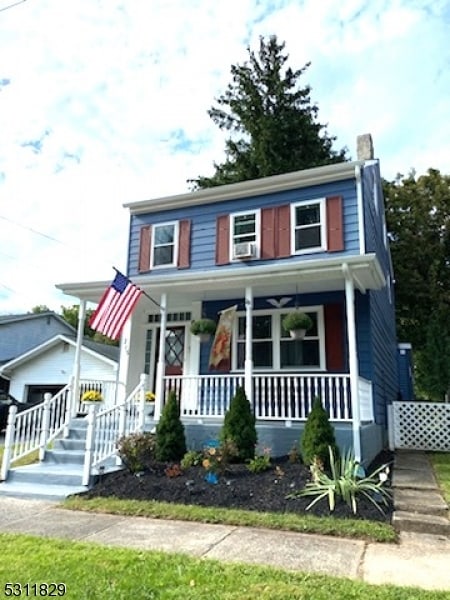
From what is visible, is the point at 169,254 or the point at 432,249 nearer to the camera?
the point at 169,254

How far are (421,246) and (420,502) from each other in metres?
14.2

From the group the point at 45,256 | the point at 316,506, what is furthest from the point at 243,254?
the point at 45,256

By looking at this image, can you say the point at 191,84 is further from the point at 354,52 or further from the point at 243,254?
the point at 243,254

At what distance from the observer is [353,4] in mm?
6016

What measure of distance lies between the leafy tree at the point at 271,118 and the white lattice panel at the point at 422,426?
11.3 meters

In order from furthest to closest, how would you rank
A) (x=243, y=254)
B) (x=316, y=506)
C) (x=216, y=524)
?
(x=243, y=254) → (x=316, y=506) → (x=216, y=524)

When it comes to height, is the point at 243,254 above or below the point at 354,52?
below

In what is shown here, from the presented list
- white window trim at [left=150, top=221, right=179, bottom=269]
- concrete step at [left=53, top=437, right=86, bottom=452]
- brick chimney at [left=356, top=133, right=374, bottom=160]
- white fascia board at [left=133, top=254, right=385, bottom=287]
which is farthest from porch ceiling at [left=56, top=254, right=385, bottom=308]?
brick chimney at [left=356, top=133, right=374, bottom=160]

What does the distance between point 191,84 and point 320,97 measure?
12.0 m

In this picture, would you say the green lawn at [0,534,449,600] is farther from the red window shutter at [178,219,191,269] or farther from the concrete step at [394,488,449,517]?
the red window shutter at [178,219,191,269]

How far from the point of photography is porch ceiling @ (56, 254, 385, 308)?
25.1 feet

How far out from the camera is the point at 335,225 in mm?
9688

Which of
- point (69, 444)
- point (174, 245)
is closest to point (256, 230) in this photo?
point (174, 245)

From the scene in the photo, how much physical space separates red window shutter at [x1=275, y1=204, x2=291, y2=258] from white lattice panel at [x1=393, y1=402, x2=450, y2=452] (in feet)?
14.7
